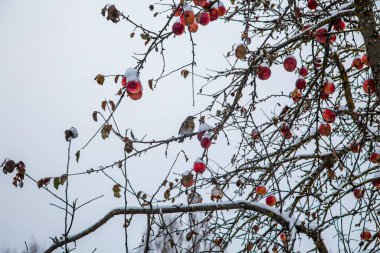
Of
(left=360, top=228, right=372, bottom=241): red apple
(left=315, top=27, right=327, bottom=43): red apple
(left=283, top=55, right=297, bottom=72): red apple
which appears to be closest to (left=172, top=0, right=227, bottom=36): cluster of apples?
(left=283, top=55, right=297, bottom=72): red apple

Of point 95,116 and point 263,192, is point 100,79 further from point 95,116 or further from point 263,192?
point 263,192

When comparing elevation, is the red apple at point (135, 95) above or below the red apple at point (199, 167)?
above

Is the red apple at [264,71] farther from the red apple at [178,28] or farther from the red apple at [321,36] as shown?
the red apple at [178,28]

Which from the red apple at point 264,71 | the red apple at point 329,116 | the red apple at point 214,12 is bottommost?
the red apple at point 329,116

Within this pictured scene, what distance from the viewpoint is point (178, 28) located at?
79.0 inches

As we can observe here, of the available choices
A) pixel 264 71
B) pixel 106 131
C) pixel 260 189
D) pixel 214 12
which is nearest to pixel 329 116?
pixel 264 71

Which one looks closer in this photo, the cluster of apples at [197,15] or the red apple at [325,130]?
the cluster of apples at [197,15]

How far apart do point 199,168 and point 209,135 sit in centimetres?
32

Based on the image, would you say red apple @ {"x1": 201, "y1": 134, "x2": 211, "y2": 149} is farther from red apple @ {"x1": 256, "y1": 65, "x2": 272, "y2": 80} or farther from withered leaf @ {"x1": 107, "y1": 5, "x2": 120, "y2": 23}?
withered leaf @ {"x1": 107, "y1": 5, "x2": 120, "y2": 23}

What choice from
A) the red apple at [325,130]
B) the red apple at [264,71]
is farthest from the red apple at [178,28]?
the red apple at [325,130]

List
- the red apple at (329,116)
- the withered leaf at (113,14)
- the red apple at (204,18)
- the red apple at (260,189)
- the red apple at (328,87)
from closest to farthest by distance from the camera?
the withered leaf at (113,14)
the red apple at (204,18)
the red apple at (329,116)
the red apple at (328,87)
the red apple at (260,189)

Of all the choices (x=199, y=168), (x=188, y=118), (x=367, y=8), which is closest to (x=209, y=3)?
(x=188, y=118)

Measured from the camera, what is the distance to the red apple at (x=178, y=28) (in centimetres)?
201

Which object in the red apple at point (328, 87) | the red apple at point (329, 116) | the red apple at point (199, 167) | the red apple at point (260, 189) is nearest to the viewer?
the red apple at point (199, 167)
